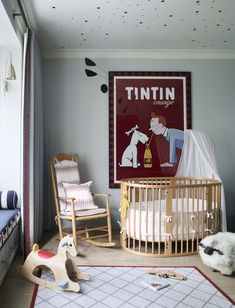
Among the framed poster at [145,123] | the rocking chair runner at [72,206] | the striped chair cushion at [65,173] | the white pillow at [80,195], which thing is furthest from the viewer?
the framed poster at [145,123]

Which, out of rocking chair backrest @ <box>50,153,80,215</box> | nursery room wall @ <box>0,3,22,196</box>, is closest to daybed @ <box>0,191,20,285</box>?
nursery room wall @ <box>0,3,22,196</box>

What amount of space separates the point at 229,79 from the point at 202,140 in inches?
48.5

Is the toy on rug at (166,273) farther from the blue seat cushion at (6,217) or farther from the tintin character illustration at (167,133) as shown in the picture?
the tintin character illustration at (167,133)

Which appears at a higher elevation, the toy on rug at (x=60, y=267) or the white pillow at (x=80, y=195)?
the white pillow at (x=80, y=195)

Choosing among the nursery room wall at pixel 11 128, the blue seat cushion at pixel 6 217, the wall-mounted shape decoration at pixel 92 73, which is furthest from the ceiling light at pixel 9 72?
the blue seat cushion at pixel 6 217

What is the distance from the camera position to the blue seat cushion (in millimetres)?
2500

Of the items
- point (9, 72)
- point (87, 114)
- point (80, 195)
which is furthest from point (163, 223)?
point (9, 72)

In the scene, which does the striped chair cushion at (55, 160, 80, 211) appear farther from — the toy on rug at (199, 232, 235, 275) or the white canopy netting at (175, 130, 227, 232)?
the toy on rug at (199, 232, 235, 275)

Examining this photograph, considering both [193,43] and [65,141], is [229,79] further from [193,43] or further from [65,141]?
[65,141]

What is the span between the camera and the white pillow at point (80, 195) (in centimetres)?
364

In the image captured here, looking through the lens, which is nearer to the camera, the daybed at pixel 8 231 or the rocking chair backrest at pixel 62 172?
the daybed at pixel 8 231

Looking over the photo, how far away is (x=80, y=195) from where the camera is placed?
3.72 meters

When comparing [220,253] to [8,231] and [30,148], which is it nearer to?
[8,231]

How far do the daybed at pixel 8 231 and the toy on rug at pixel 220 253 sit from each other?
1740 mm
